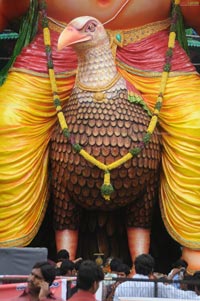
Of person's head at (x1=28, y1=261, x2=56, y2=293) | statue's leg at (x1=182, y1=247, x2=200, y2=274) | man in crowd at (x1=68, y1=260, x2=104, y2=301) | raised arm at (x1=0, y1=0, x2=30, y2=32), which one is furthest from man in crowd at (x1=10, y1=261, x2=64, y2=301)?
raised arm at (x1=0, y1=0, x2=30, y2=32)

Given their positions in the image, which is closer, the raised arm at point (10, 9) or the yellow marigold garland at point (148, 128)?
the yellow marigold garland at point (148, 128)

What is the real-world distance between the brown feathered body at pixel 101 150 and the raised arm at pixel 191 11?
2.92 feet

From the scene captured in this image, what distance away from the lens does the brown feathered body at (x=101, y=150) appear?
23.7ft

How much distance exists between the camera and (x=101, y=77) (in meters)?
7.46

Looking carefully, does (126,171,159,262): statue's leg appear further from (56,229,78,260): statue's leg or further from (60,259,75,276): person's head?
(60,259,75,276): person's head

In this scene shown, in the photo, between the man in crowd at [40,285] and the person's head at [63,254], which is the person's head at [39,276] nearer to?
the man in crowd at [40,285]

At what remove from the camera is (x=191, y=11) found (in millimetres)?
7984

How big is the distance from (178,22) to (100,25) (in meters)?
0.89

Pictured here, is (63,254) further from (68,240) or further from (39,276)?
(39,276)

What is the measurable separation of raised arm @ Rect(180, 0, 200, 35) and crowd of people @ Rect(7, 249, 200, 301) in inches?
90.1

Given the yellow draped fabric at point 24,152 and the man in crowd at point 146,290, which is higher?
the yellow draped fabric at point 24,152

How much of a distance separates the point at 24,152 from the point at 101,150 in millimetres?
702

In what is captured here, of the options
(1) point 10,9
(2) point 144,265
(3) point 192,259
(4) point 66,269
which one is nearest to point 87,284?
(2) point 144,265

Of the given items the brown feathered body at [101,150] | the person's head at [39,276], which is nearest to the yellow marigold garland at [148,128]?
the brown feathered body at [101,150]
